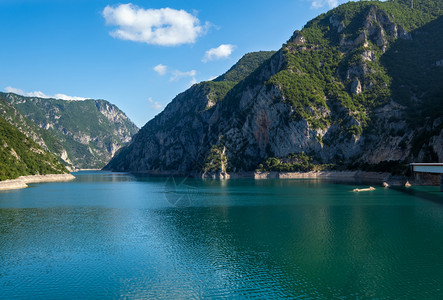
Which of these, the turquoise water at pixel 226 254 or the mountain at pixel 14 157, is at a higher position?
the mountain at pixel 14 157

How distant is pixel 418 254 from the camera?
39.3 meters

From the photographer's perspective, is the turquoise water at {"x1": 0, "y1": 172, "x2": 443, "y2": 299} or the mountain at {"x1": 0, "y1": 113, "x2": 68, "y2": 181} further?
the mountain at {"x1": 0, "y1": 113, "x2": 68, "y2": 181}

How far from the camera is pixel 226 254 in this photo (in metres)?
40.9

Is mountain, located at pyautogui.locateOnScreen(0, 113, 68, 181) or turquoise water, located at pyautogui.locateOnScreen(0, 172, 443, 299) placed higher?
mountain, located at pyautogui.locateOnScreen(0, 113, 68, 181)

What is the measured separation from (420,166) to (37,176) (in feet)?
600

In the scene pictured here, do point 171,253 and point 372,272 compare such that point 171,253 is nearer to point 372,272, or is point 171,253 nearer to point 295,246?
point 295,246

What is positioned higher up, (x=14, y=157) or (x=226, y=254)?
(x=14, y=157)

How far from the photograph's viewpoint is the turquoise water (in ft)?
98.8

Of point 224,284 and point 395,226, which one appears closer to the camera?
point 224,284

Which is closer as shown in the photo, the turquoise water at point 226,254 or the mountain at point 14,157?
the turquoise water at point 226,254

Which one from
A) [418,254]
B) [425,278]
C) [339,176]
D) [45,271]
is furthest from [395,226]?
[339,176]

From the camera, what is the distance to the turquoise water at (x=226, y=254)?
3012 centimetres

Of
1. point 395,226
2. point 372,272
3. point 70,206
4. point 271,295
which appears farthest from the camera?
point 70,206

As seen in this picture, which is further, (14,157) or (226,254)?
(14,157)
